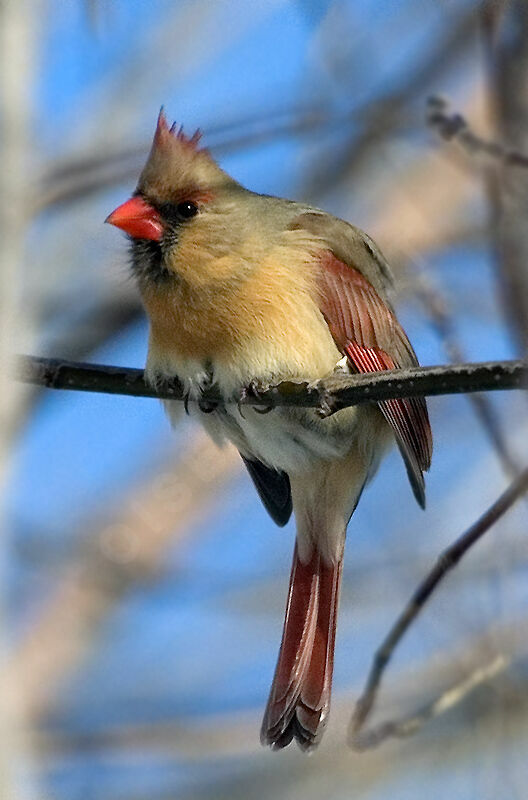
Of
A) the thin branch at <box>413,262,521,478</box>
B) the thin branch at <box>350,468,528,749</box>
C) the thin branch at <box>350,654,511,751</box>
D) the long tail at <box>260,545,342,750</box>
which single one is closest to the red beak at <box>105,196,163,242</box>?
the thin branch at <box>413,262,521,478</box>

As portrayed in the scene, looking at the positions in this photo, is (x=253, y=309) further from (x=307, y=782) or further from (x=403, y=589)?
(x=307, y=782)

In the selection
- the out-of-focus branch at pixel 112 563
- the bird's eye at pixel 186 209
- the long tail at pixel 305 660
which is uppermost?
the out-of-focus branch at pixel 112 563

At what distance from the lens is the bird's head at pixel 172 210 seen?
3.14 metres

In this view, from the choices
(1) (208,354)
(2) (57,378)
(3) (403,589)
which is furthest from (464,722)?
(2) (57,378)

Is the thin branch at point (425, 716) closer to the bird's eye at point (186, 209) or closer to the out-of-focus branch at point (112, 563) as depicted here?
the bird's eye at point (186, 209)

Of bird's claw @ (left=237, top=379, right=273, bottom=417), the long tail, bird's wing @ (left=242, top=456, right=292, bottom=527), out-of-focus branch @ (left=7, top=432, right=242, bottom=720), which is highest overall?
out-of-focus branch @ (left=7, top=432, right=242, bottom=720)

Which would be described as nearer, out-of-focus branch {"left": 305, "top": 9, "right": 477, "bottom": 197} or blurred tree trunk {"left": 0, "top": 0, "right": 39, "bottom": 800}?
blurred tree trunk {"left": 0, "top": 0, "right": 39, "bottom": 800}

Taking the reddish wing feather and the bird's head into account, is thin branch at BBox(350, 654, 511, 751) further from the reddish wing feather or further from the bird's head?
the bird's head

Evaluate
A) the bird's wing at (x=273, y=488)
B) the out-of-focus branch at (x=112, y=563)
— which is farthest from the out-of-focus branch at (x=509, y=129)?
the out-of-focus branch at (x=112, y=563)

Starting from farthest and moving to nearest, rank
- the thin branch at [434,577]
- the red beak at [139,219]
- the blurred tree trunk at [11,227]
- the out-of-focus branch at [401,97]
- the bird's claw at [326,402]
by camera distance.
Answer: the out-of-focus branch at [401,97], the red beak at [139,219], the bird's claw at [326,402], the thin branch at [434,577], the blurred tree trunk at [11,227]

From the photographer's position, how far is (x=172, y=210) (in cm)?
320

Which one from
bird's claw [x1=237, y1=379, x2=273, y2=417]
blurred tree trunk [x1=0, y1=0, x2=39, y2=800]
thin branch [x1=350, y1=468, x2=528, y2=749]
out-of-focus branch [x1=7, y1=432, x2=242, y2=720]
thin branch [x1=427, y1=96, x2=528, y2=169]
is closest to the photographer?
blurred tree trunk [x1=0, y1=0, x2=39, y2=800]

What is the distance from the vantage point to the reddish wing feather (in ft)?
10.3

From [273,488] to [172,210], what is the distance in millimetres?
806
